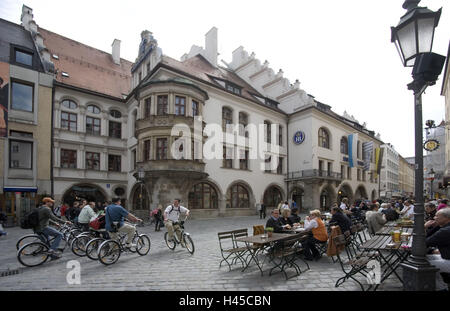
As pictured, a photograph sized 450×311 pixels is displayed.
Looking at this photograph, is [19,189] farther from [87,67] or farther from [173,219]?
[173,219]

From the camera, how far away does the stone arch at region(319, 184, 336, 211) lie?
33375 millimetres

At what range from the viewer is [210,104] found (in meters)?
24.3

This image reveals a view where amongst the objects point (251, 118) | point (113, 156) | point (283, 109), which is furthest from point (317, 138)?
point (113, 156)

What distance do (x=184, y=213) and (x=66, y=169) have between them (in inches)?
761

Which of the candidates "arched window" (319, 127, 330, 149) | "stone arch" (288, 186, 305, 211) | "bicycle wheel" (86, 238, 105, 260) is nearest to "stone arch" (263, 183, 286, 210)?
"stone arch" (288, 186, 305, 211)

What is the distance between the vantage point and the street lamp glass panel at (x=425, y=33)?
4.00 meters

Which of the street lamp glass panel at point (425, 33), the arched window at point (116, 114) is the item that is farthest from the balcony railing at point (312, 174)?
the street lamp glass panel at point (425, 33)

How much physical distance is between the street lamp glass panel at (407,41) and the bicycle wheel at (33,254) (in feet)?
31.2

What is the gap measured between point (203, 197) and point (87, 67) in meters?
19.9

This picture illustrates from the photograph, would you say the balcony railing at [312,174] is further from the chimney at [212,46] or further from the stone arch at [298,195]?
the chimney at [212,46]

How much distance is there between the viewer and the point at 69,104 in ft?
81.6

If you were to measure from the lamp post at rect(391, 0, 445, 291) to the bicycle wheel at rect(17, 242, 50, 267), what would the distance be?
856cm

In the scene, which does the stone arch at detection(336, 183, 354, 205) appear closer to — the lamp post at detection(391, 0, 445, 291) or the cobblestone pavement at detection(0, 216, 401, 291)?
the cobblestone pavement at detection(0, 216, 401, 291)

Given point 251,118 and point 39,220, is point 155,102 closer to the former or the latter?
point 251,118
